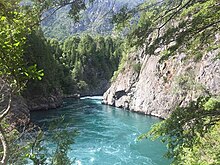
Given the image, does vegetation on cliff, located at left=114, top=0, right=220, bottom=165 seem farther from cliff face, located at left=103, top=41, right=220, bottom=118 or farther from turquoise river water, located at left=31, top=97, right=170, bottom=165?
cliff face, located at left=103, top=41, right=220, bottom=118

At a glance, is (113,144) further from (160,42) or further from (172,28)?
(172,28)

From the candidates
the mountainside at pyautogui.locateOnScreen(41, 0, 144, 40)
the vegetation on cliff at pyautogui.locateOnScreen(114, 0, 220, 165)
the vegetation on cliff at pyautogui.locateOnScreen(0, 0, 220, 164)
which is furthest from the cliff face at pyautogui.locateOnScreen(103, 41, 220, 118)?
the vegetation on cliff at pyautogui.locateOnScreen(114, 0, 220, 165)

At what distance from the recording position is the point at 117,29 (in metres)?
5.37

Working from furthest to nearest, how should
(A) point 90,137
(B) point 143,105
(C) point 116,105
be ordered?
(C) point 116,105 < (B) point 143,105 < (A) point 90,137

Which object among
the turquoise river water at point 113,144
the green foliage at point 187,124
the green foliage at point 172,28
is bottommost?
the turquoise river water at point 113,144

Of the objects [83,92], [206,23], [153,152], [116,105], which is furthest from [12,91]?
[83,92]

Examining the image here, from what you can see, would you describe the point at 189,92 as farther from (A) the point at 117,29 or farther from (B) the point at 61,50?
(B) the point at 61,50

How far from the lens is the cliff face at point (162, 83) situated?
24.5 m

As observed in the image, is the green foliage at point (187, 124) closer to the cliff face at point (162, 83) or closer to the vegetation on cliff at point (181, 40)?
the vegetation on cliff at point (181, 40)

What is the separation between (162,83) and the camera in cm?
3077

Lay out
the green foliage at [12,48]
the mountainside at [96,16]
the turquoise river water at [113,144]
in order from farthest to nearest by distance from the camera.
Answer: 1. the turquoise river water at [113,144]
2. the mountainside at [96,16]
3. the green foliage at [12,48]

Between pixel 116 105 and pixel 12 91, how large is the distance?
35.3m

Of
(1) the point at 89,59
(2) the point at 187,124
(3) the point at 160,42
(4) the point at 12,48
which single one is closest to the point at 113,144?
(3) the point at 160,42

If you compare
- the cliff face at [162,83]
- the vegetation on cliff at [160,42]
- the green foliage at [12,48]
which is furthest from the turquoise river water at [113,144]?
the green foliage at [12,48]
